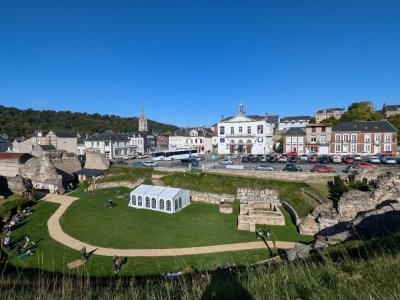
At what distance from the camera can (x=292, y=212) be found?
21.1 metres

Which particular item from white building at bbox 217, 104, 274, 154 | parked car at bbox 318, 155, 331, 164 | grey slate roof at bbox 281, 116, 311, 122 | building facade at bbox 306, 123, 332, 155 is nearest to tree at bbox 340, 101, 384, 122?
building facade at bbox 306, 123, 332, 155

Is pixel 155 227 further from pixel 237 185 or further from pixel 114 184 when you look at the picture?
pixel 114 184

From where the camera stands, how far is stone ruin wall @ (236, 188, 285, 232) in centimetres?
1897

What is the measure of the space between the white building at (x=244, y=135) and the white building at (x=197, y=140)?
302 inches

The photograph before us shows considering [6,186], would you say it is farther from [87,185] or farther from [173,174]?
[173,174]

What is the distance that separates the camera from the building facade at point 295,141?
48125mm

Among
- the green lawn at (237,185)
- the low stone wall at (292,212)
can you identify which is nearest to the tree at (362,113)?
the green lawn at (237,185)

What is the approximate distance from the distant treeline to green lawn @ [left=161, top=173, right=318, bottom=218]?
242 ft

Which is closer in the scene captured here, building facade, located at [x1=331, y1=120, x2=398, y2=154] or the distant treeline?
building facade, located at [x1=331, y1=120, x2=398, y2=154]

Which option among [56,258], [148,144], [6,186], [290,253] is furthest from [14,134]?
[290,253]

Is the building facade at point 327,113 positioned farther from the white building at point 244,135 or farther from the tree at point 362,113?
the white building at point 244,135

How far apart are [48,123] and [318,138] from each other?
10838 cm

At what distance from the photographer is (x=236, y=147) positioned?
170 feet

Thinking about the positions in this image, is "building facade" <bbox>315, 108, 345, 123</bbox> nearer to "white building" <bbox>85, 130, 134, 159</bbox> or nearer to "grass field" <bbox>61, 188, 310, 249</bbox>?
"white building" <bbox>85, 130, 134, 159</bbox>
